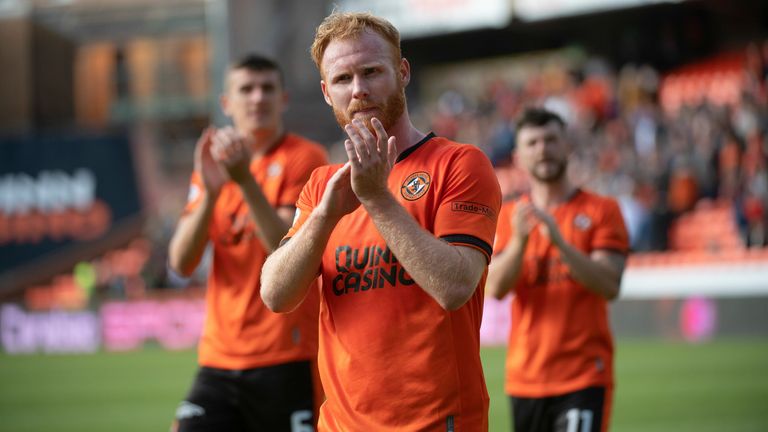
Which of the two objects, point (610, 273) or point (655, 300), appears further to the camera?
point (655, 300)

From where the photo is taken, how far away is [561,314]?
5551mm

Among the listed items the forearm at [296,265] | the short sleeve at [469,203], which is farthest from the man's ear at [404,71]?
the forearm at [296,265]

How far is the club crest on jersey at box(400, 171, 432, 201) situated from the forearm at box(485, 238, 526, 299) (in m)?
2.10

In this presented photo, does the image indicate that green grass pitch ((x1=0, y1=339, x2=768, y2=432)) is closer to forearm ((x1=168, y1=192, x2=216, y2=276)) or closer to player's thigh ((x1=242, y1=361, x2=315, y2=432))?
player's thigh ((x1=242, y1=361, x2=315, y2=432))

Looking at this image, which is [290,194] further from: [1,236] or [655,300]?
[1,236]

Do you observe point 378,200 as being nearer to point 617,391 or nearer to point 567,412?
point 567,412

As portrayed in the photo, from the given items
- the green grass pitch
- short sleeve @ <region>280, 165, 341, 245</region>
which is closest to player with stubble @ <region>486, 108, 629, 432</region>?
short sleeve @ <region>280, 165, 341, 245</region>

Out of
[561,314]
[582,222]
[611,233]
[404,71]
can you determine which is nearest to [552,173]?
[582,222]

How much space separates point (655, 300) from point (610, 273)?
11696 mm

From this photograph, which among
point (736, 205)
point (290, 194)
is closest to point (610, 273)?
point (290, 194)

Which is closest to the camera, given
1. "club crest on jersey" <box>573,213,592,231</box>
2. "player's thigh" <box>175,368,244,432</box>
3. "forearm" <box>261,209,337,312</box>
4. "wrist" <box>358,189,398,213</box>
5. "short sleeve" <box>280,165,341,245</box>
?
"wrist" <box>358,189,398,213</box>

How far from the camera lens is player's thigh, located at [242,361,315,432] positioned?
5109 mm

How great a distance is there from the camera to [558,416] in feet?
17.6

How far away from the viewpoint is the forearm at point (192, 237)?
5.15 metres
